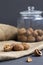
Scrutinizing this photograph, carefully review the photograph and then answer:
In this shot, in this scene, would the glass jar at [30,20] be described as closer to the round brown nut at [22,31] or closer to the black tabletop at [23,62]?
the round brown nut at [22,31]

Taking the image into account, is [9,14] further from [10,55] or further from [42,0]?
[10,55]

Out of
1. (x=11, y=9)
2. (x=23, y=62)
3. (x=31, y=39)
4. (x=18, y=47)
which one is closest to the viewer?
(x=23, y=62)

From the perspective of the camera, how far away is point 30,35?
106 centimetres

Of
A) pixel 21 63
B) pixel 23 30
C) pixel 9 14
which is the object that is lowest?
pixel 21 63

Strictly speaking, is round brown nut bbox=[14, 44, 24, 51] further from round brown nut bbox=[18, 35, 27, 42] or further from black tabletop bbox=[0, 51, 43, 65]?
round brown nut bbox=[18, 35, 27, 42]

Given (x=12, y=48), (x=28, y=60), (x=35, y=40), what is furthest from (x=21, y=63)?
(x=35, y=40)

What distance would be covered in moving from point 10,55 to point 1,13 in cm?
67

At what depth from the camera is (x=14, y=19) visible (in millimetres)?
1347

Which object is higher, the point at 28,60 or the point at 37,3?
the point at 37,3

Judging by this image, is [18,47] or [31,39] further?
[31,39]

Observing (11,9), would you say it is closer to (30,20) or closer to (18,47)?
(30,20)

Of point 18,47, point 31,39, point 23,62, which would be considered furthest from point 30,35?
point 23,62

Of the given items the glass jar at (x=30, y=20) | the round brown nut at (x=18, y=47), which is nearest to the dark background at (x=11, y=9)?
the glass jar at (x=30, y=20)

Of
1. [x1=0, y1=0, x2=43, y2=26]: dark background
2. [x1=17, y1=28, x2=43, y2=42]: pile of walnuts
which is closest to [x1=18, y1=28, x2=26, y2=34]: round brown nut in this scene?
[x1=17, y1=28, x2=43, y2=42]: pile of walnuts
